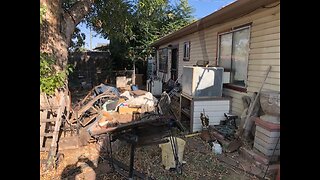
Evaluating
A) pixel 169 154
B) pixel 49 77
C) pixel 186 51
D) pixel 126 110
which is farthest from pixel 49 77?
pixel 186 51

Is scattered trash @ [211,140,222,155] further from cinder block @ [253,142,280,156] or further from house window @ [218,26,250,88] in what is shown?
house window @ [218,26,250,88]

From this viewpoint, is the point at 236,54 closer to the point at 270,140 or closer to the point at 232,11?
the point at 232,11

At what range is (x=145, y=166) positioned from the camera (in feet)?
12.2

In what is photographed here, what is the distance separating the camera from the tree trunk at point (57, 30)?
594cm

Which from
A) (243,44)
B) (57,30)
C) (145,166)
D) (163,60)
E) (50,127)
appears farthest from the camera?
(163,60)

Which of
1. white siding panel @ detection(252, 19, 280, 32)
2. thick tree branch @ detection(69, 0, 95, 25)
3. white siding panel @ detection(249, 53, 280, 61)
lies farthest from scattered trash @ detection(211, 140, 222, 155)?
thick tree branch @ detection(69, 0, 95, 25)

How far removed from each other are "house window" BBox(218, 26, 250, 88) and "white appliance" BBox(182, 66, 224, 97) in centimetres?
35

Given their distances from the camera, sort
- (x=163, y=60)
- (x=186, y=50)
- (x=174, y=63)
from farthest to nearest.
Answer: (x=163, y=60) → (x=174, y=63) → (x=186, y=50)

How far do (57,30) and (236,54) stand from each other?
4.98m

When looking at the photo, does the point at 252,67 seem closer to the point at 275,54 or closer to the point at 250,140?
the point at 275,54

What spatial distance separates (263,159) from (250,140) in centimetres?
84

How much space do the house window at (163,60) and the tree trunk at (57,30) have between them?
586 centimetres

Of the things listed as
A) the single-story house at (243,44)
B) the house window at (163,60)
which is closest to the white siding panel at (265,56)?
the single-story house at (243,44)

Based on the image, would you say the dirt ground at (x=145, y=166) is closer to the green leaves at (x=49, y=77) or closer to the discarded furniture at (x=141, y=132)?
the discarded furniture at (x=141, y=132)
